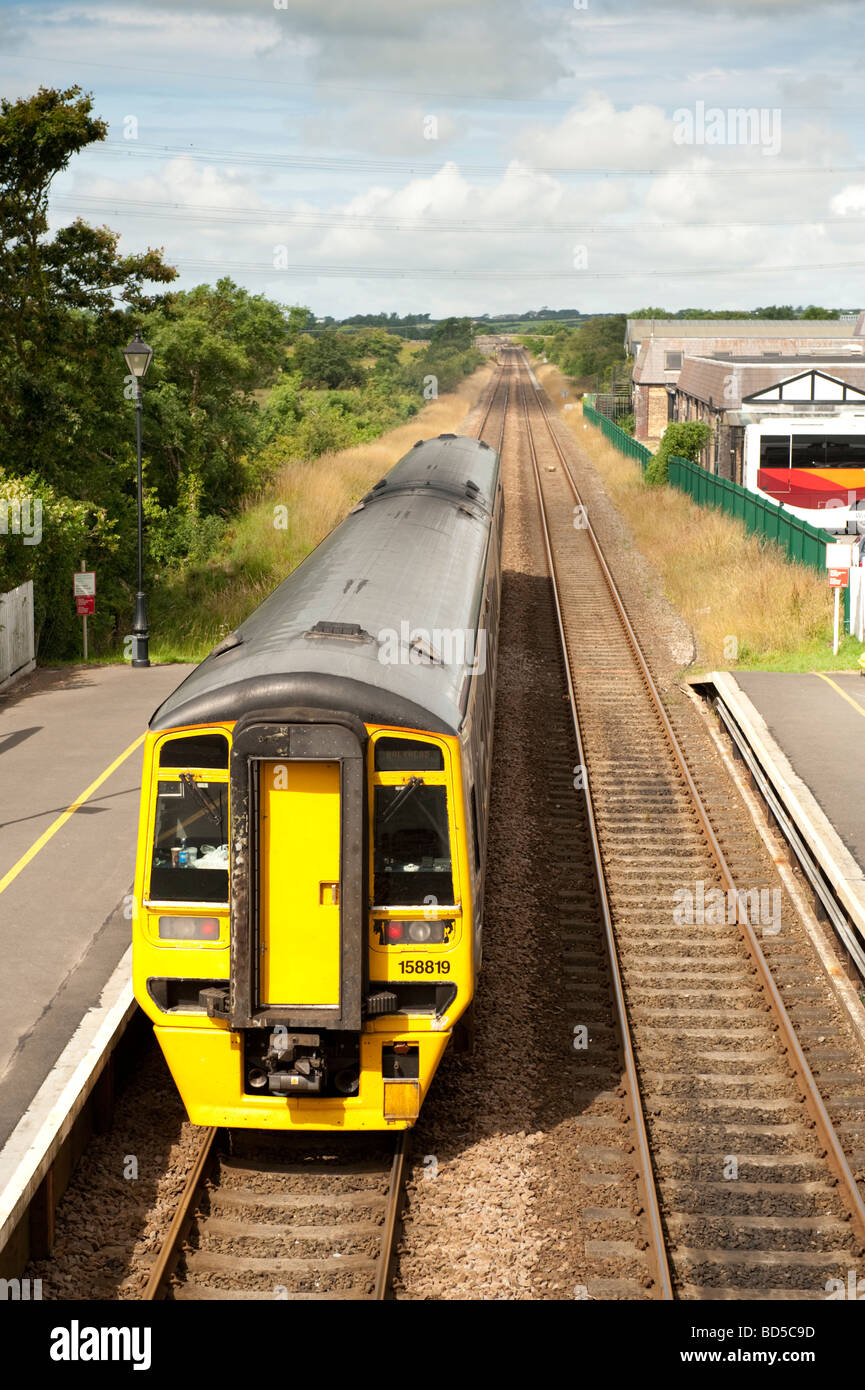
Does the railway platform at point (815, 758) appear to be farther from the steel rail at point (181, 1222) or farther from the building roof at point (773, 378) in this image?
the building roof at point (773, 378)

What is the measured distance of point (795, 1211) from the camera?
796cm

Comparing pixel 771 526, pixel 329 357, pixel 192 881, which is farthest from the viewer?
pixel 329 357

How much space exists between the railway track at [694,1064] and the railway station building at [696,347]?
31780 mm

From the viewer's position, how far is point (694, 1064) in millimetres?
9617

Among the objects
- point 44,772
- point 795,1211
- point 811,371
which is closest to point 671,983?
point 795,1211

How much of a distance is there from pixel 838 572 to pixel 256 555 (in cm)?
1342

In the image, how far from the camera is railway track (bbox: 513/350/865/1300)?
7.58m

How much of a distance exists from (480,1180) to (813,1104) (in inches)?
95.2

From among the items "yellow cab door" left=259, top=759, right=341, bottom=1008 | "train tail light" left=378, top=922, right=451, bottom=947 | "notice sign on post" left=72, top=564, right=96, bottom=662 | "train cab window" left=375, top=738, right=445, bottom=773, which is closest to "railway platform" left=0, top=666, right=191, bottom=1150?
"notice sign on post" left=72, top=564, right=96, bottom=662

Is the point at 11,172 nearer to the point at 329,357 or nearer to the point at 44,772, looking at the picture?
the point at 44,772

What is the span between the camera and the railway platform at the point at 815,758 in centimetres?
1173

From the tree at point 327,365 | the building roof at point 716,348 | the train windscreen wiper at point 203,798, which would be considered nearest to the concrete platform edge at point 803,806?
the train windscreen wiper at point 203,798

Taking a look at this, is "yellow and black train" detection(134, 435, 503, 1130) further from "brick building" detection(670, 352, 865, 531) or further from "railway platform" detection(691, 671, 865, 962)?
"brick building" detection(670, 352, 865, 531)

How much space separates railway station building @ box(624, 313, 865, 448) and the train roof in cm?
3221
